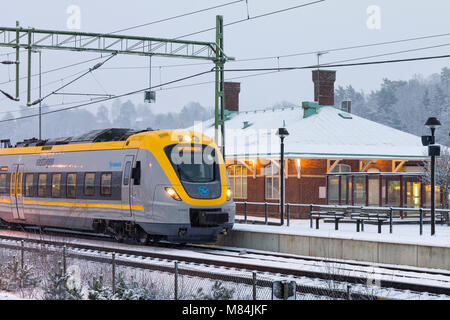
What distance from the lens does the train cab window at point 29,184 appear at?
2695 centimetres

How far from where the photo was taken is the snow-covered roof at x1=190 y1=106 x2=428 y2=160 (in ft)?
121

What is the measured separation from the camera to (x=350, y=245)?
790 inches

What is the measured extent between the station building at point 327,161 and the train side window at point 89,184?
13369 millimetres

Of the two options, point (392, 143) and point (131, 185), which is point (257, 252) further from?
point (392, 143)

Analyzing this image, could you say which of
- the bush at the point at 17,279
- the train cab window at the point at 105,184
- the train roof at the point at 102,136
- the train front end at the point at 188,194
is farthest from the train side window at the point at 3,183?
the bush at the point at 17,279

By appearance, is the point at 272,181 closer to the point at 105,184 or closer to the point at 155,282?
the point at 105,184

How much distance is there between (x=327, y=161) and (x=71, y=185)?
1580 cm

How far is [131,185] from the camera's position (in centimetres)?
2198

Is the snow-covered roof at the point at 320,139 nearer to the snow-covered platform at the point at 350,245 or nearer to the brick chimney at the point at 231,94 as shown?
the brick chimney at the point at 231,94

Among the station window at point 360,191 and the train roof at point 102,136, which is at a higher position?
the train roof at point 102,136

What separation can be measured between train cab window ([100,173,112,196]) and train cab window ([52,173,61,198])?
2.67m

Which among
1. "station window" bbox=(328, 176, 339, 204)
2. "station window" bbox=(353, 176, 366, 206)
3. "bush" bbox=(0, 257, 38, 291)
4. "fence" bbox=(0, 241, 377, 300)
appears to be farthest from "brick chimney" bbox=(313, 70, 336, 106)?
Answer: "bush" bbox=(0, 257, 38, 291)

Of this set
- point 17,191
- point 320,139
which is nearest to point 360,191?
point 320,139

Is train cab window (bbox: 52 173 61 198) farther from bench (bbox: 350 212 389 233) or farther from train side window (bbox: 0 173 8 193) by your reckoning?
bench (bbox: 350 212 389 233)
